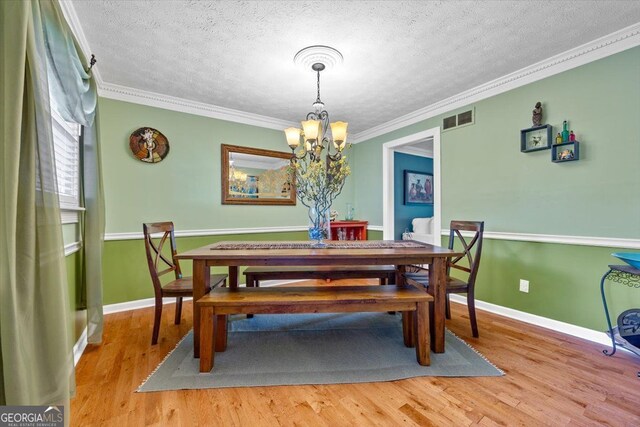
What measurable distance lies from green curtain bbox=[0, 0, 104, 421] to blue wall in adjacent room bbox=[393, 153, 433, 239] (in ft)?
16.2

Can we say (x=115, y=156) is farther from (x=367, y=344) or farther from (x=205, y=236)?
(x=367, y=344)

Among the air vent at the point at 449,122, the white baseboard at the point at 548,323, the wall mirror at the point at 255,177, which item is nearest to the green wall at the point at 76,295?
the wall mirror at the point at 255,177

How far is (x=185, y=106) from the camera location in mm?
3434

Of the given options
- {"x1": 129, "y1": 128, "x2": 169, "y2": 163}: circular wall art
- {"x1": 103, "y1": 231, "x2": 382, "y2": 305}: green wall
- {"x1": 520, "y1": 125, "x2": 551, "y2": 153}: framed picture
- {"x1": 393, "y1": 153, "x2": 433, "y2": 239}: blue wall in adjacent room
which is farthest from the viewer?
{"x1": 393, "y1": 153, "x2": 433, "y2": 239}: blue wall in adjacent room

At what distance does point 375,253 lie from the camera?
2023 millimetres

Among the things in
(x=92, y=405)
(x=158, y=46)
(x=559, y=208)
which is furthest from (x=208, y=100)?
(x=559, y=208)

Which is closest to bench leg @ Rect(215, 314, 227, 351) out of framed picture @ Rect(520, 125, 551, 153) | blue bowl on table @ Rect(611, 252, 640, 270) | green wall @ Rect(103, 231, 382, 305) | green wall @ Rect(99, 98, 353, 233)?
green wall @ Rect(103, 231, 382, 305)

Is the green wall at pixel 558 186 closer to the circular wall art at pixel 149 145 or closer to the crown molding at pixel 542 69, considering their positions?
the crown molding at pixel 542 69

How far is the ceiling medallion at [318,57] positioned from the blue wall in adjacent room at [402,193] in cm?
324

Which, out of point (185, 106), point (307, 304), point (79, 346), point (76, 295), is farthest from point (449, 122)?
point (79, 346)

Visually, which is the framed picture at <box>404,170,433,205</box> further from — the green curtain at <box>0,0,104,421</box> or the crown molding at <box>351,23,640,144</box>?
the green curtain at <box>0,0,104,421</box>

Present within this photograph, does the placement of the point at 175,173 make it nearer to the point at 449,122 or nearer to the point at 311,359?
the point at 311,359

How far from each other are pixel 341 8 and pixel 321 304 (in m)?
1.95

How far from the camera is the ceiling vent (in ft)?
10.5
